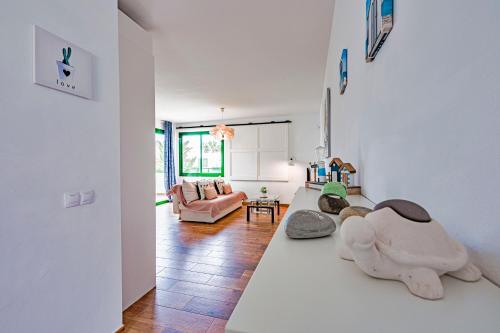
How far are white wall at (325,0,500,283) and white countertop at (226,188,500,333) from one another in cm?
14

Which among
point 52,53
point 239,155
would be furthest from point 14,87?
point 239,155

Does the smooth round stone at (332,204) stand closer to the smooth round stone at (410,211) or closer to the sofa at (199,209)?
the smooth round stone at (410,211)

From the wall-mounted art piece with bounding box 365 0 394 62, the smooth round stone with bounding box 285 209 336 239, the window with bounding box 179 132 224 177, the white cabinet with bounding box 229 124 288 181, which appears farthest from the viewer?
the window with bounding box 179 132 224 177

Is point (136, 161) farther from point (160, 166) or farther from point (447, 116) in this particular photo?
point (160, 166)

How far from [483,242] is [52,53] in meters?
A: 1.79

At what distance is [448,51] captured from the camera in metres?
0.51

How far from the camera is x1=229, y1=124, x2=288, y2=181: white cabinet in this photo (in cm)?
674

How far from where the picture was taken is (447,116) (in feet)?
1.68

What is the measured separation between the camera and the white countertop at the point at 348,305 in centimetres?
28

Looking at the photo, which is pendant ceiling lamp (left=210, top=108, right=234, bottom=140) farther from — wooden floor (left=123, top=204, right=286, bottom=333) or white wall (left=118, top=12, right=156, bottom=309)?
white wall (left=118, top=12, right=156, bottom=309)

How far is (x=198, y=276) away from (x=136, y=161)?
1340mm

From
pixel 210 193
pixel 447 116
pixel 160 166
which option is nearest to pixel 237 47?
pixel 447 116

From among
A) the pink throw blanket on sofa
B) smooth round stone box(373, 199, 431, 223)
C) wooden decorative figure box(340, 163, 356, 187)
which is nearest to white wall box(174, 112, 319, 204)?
the pink throw blanket on sofa

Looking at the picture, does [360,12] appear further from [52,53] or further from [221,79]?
[221,79]
